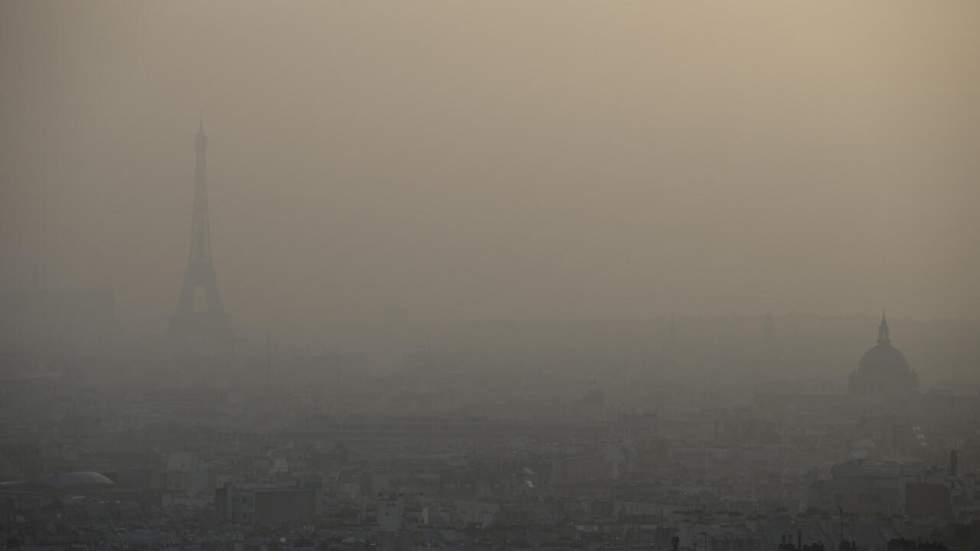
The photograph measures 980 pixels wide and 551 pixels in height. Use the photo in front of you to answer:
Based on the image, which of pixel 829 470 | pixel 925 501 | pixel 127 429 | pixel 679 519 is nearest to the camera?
pixel 679 519

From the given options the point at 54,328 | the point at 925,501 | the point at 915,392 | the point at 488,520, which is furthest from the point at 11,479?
the point at 915,392

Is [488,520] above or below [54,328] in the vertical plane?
below

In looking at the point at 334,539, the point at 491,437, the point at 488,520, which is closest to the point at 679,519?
the point at 488,520

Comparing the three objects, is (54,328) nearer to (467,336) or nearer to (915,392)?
(467,336)

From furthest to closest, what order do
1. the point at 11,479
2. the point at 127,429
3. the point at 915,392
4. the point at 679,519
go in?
the point at 915,392, the point at 127,429, the point at 11,479, the point at 679,519

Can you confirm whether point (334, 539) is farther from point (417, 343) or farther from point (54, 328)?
point (417, 343)

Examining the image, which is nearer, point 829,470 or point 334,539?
point 334,539
